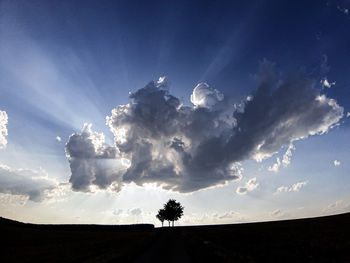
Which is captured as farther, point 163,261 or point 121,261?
point 121,261

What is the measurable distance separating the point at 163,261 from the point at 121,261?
147 inches

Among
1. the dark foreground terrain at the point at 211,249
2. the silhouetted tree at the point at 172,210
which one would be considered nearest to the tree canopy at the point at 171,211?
the silhouetted tree at the point at 172,210

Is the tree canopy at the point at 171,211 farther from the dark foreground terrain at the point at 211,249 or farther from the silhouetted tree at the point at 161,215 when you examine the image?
the dark foreground terrain at the point at 211,249

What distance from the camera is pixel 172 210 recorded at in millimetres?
121312

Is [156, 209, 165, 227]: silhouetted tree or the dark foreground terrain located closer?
the dark foreground terrain

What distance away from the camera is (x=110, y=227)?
120 m

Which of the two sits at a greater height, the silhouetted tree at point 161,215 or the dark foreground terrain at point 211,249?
the silhouetted tree at point 161,215

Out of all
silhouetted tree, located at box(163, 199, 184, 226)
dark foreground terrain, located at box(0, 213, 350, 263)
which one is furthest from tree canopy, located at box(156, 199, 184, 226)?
dark foreground terrain, located at box(0, 213, 350, 263)

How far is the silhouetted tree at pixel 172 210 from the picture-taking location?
121062 millimetres

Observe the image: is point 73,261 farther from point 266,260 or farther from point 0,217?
point 0,217

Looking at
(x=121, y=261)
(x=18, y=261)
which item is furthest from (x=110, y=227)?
(x=121, y=261)

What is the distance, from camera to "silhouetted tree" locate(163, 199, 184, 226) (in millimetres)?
121062

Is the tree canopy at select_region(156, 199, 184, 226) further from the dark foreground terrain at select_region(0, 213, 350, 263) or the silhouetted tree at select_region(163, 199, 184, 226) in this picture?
the dark foreground terrain at select_region(0, 213, 350, 263)

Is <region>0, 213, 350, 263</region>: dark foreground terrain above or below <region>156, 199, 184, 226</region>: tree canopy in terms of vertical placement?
below
